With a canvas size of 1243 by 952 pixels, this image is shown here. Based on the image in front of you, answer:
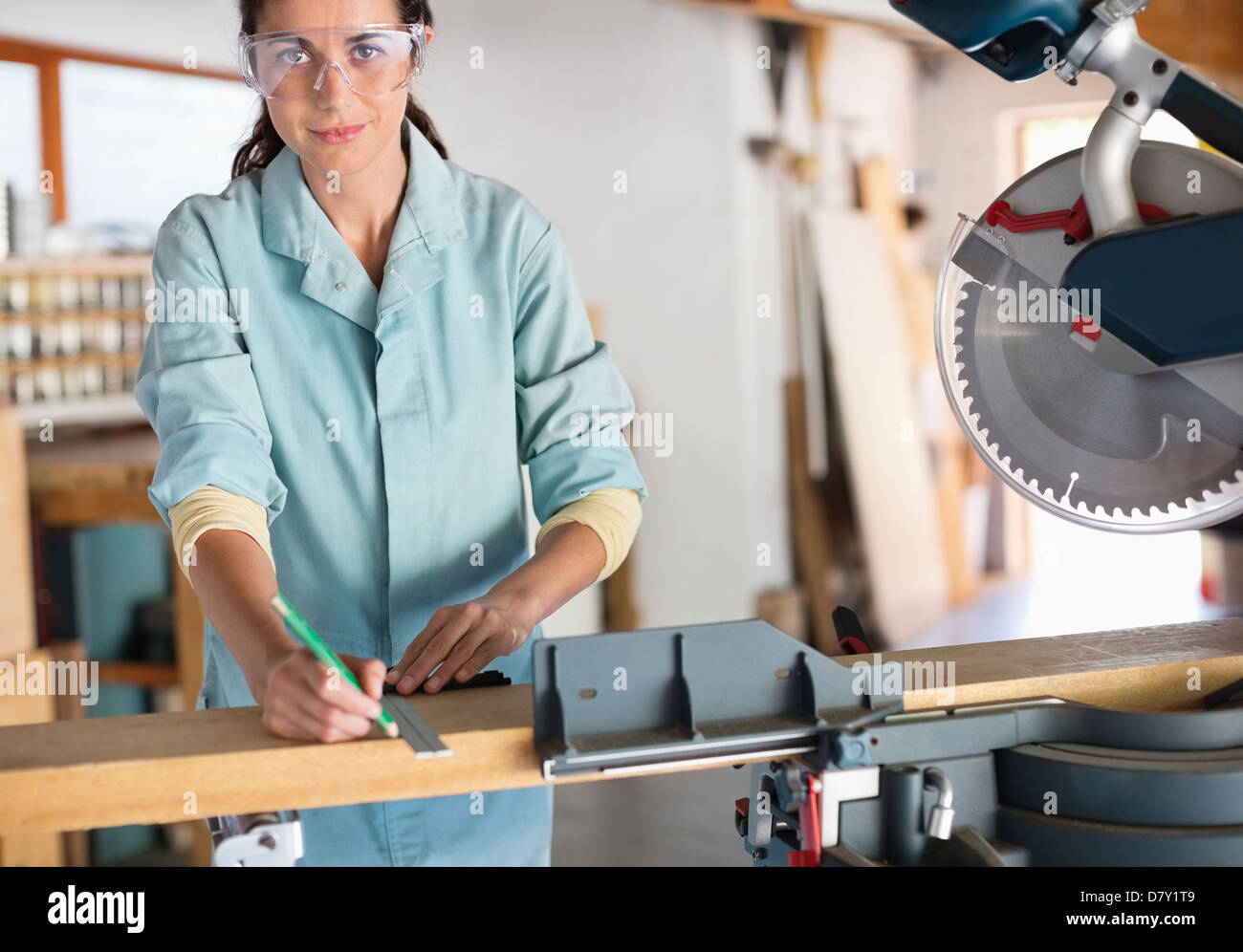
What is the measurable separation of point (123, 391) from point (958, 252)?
395 cm

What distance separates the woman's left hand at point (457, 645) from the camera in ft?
4.35

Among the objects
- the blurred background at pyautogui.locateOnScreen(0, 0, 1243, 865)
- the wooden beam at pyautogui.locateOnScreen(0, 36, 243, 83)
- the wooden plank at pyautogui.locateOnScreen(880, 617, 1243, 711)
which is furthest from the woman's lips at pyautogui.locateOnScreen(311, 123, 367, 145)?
the wooden beam at pyautogui.locateOnScreen(0, 36, 243, 83)

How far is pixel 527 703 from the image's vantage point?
1.26 meters

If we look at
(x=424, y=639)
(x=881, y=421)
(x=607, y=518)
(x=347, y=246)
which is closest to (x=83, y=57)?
(x=881, y=421)

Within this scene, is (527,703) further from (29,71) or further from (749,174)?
(29,71)

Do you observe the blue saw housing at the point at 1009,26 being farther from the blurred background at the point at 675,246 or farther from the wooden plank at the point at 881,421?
the wooden plank at the point at 881,421

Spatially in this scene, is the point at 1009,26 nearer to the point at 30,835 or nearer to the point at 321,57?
the point at 321,57

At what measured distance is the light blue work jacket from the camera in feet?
4.96

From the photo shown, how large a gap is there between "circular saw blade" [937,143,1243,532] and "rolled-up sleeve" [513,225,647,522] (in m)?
0.45

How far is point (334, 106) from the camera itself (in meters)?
1.38

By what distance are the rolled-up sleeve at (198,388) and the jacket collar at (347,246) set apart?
0.30ft

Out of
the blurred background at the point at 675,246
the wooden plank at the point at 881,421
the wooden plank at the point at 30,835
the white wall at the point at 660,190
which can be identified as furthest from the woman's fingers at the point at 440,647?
the wooden plank at the point at 881,421
